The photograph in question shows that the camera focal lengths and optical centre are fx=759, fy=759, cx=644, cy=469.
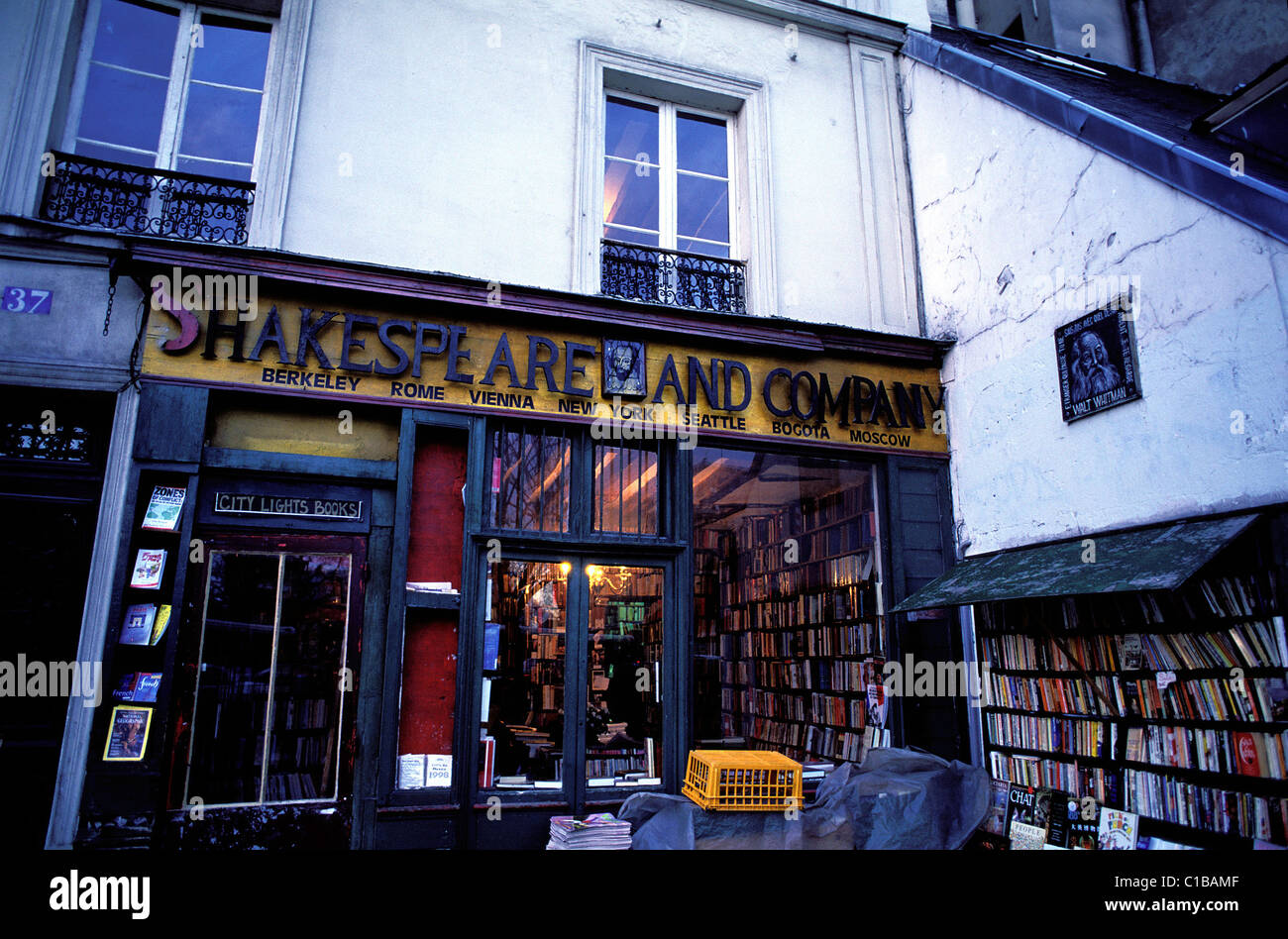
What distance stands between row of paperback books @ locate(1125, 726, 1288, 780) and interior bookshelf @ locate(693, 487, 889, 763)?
2.07 m

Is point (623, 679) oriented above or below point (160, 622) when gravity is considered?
below

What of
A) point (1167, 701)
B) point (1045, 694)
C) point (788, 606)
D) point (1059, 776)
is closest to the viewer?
point (1167, 701)

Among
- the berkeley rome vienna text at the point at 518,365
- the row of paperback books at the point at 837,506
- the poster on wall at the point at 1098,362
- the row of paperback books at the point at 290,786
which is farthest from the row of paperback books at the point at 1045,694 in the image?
the row of paperback books at the point at 290,786

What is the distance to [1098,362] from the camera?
17.5ft

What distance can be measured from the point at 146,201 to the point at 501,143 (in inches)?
104

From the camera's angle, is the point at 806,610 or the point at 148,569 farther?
the point at 806,610

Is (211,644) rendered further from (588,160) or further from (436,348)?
(588,160)

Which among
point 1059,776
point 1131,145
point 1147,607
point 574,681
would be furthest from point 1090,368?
point 574,681

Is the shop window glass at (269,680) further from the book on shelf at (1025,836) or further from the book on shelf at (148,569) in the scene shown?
the book on shelf at (1025,836)

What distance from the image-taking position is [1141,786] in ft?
15.2

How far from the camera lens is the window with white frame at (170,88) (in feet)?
18.3

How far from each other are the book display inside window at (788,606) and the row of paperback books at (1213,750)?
197 cm

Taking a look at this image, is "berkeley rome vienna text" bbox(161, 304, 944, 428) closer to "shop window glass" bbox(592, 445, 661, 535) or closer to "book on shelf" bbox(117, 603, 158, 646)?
"shop window glass" bbox(592, 445, 661, 535)

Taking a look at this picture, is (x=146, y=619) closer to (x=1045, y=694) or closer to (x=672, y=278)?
(x=672, y=278)
